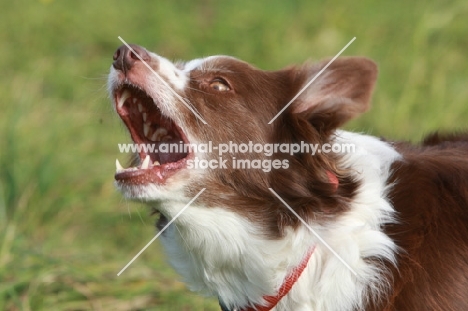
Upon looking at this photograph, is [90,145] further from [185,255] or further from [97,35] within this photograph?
[185,255]

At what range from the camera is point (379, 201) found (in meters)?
2.99

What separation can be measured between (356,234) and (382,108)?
156 inches

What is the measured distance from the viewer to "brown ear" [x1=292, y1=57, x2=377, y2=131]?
3.08 metres

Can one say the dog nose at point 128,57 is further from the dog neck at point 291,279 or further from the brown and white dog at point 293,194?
the dog neck at point 291,279

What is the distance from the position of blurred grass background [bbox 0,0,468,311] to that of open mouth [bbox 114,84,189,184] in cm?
23

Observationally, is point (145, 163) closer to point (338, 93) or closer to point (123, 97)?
point (123, 97)

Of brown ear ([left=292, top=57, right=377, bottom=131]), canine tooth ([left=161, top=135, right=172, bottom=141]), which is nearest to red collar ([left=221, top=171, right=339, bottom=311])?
brown ear ([left=292, top=57, right=377, bottom=131])

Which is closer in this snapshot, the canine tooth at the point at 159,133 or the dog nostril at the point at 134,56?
the dog nostril at the point at 134,56

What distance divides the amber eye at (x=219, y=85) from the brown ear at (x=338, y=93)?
0.95ft

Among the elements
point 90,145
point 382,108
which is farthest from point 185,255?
point 382,108

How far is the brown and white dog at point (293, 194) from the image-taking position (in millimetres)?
2906

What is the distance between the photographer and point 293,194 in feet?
10.1

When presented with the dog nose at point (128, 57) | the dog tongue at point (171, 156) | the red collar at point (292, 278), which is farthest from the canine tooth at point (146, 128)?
the red collar at point (292, 278)

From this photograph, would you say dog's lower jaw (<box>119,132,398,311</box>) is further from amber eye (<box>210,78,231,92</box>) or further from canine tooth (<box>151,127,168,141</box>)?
amber eye (<box>210,78,231,92</box>)
